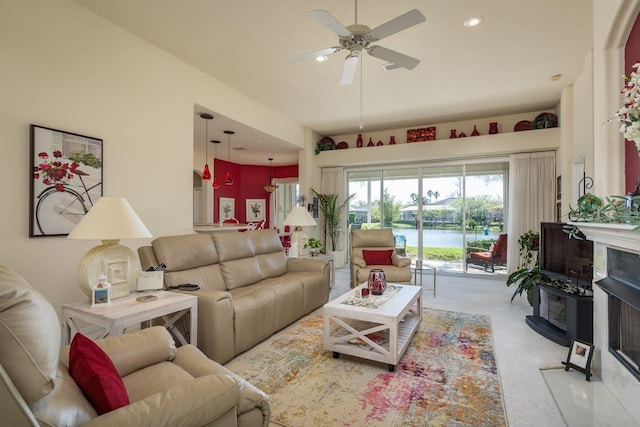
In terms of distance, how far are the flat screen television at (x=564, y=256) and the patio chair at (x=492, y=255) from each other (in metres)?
2.47

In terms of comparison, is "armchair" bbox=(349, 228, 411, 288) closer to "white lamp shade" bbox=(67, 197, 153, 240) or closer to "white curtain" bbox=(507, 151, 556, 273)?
"white curtain" bbox=(507, 151, 556, 273)

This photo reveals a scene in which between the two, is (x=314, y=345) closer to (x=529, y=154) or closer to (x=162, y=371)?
(x=162, y=371)

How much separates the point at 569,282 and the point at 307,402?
2791 millimetres

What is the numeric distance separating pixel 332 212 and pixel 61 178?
4962 millimetres

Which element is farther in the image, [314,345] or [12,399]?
[314,345]

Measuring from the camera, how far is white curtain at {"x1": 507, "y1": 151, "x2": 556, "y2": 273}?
532 cm

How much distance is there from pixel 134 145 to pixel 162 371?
2574 mm

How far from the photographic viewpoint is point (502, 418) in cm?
186

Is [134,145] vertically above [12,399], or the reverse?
[134,145]

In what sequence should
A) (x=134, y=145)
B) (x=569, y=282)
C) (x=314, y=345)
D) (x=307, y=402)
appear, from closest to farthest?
(x=307, y=402) → (x=314, y=345) → (x=569, y=282) → (x=134, y=145)

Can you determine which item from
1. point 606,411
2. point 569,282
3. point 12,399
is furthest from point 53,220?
point 569,282

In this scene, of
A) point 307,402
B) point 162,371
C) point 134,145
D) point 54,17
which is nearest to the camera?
point 162,371

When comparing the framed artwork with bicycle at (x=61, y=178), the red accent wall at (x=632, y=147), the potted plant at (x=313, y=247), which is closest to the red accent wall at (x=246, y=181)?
the potted plant at (x=313, y=247)

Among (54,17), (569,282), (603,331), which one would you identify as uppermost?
(54,17)
